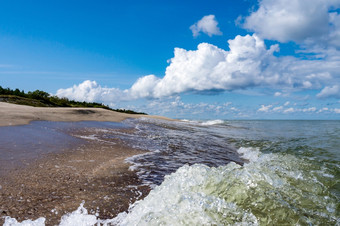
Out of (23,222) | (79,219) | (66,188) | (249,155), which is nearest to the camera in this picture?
(23,222)

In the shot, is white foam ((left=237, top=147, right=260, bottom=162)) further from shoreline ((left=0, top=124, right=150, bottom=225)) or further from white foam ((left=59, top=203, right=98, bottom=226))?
white foam ((left=59, top=203, right=98, bottom=226))

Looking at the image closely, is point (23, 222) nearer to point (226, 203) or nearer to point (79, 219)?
point (79, 219)

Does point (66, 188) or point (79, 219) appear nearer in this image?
point (79, 219)

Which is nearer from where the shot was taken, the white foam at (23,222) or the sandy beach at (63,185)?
the white foam at (23,222)

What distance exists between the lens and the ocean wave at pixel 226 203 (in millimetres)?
2574

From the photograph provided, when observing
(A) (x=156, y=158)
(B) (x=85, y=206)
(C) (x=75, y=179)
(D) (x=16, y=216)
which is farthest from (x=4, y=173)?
(A) (x=156, y=158)

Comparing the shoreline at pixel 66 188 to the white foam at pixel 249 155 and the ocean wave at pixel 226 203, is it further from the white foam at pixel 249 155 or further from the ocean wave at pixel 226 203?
the white foam at pixel 249 155

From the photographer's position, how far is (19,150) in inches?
205

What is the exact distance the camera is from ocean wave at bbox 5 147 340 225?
8.45 ft

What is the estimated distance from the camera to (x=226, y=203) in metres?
2.83

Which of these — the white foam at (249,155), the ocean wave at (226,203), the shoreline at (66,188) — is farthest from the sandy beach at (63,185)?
the white foam at (249,155)

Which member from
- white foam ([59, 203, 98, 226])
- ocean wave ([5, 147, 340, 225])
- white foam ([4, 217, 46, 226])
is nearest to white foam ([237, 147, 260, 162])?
ocean wave ([5, 147, 340, 225])

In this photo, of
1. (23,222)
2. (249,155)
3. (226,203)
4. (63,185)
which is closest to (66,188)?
(63,185)

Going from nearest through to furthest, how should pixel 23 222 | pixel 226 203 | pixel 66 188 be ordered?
pixel 23 222 → pixel 226 203 → pixel 66 188
